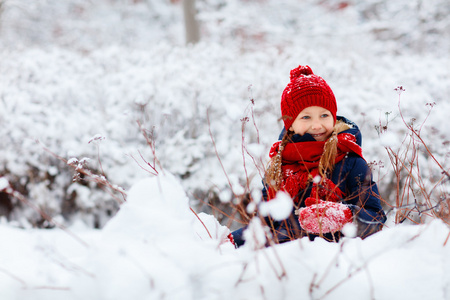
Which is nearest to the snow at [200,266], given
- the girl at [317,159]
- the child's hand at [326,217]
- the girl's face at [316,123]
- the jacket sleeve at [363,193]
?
the child's hand at [326,217]

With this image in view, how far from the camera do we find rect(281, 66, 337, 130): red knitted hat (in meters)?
1.74

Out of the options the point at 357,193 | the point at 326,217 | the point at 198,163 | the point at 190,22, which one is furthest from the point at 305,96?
the point at 190,22

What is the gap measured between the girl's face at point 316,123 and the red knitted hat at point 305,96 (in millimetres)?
24

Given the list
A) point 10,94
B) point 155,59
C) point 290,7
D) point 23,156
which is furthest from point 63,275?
point 290,7

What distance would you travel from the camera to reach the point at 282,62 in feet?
17.6

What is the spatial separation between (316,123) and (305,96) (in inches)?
5.6

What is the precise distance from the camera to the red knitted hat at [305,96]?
1743 mm

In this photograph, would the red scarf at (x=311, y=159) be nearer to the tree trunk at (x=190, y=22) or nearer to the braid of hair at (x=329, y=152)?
the braid of hair at (x=329, y=152)

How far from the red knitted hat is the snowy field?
210 millimetres

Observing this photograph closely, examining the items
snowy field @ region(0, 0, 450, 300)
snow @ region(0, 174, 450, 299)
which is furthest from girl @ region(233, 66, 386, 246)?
snow @ region(0, 174, 450, 299)

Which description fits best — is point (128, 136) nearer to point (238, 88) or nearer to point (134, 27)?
point (238, 88)

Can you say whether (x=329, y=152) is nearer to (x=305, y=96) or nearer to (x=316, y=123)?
(x=316, y=123)

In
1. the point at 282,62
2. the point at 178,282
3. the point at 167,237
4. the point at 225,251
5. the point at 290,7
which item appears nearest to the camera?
the point at 178,282

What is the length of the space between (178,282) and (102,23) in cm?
1483
